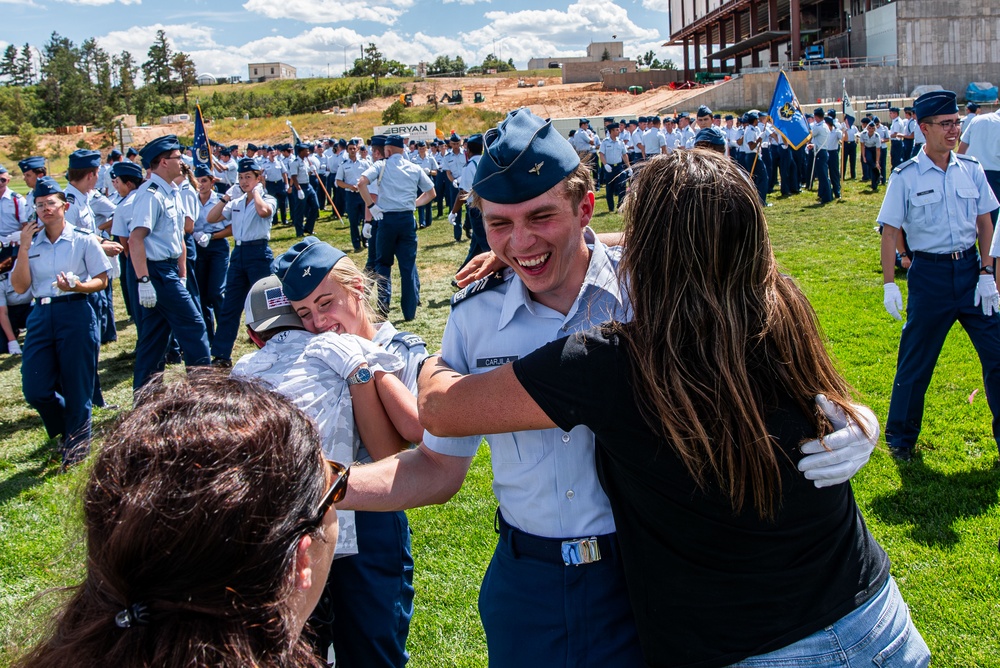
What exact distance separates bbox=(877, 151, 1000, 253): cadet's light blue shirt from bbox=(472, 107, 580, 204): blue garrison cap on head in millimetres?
3883

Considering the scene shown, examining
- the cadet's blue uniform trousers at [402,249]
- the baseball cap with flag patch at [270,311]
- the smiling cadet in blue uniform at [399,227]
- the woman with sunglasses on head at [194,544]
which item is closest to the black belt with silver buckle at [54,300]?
the baseball cap with flag patch at [270,311]

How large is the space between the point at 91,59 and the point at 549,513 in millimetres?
129166

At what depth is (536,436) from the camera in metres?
1.91

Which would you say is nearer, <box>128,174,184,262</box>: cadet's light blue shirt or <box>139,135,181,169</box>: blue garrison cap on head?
<box>128,174,184,262</box>: cadet's light blue shirt

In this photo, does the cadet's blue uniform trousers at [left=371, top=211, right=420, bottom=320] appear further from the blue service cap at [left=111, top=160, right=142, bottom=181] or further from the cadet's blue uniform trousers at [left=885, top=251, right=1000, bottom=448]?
the cadet's blue uniform trousers at [left=885, top=251, right=1000, bottom=448]

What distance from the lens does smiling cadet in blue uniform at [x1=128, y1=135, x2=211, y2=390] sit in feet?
22.8

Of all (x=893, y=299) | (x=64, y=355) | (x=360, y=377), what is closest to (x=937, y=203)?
(x=893, y=299)

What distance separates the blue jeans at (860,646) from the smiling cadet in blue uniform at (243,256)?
7.65m

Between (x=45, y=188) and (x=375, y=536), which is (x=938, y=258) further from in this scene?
(x=45, y=188)

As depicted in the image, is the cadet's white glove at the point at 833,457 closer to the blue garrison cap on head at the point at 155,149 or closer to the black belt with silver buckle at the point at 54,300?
the black belt with silver buckle at the point at 54,300

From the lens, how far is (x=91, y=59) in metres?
111

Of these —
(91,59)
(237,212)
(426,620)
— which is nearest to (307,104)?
(91,59)

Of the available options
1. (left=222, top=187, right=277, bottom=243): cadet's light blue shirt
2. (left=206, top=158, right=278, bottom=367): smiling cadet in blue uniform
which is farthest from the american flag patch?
(left=222, top=187, right=277, bottom=243): cadet's light blue shirt

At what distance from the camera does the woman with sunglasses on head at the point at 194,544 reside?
109 centimetres
